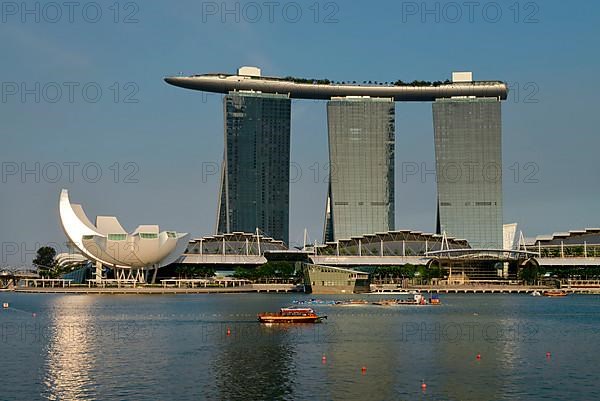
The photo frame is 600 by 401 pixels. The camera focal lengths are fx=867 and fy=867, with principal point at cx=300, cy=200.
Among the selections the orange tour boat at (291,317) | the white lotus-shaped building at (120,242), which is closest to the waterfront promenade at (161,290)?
the white lotus-shaped building at (120,242)

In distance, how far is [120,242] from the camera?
527ft

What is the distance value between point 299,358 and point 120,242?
113792 millimetres

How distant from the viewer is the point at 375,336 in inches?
2542

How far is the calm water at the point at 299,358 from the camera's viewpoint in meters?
41.1

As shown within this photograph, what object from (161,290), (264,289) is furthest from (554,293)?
(161,290)

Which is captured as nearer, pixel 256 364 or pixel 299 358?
pixel 256 364

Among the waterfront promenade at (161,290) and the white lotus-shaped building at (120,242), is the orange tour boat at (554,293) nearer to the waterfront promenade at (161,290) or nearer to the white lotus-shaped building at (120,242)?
the waterfront promenade at (161,290)

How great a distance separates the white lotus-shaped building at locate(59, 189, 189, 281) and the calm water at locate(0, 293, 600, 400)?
76197 mm

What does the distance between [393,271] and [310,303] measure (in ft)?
257

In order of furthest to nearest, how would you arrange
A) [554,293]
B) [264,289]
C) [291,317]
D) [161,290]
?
[264,289], [161,290], [554,293], [291,317]

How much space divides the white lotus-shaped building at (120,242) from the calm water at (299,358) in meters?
76.2

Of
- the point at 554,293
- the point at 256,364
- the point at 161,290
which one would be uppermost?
the point at 161,290

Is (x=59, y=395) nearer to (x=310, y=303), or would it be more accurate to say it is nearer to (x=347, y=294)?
(x=310, y=303)

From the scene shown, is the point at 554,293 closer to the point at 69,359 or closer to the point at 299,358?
the point at 299,358
